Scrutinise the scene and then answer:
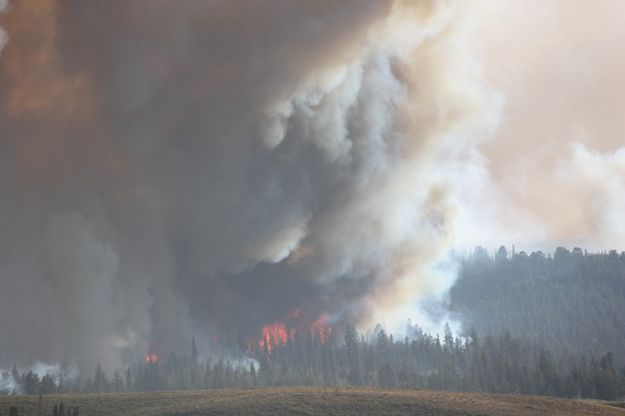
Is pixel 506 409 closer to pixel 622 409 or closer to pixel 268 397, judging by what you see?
pixel 622 409

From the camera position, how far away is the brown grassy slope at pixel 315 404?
501 feet

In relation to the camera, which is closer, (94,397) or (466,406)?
(466,406)

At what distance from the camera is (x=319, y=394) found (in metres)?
169

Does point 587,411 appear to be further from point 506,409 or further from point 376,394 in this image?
point 376,394

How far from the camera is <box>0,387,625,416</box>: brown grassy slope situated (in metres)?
153

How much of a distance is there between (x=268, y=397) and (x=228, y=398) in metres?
9.25

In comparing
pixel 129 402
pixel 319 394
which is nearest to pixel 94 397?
pixel 129 402

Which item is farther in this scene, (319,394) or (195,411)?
(319,394)

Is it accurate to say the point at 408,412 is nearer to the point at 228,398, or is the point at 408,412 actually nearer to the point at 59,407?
the point at 228,398

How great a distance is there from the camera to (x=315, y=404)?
157 meters

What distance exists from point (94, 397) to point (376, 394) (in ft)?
200

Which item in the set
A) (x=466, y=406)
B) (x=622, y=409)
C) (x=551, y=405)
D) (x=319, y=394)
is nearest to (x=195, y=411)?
(x=319, y=394)

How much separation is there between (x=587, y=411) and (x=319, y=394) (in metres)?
55.5

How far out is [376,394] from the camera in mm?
170875
